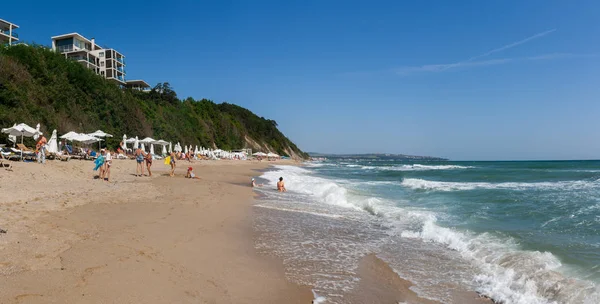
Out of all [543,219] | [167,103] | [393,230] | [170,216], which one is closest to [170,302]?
[170,216]

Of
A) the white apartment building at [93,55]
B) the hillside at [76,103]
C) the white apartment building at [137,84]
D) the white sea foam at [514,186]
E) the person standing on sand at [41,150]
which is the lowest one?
the white sea foam at [514,186]

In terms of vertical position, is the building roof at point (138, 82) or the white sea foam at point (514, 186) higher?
the building roof at point (138, 82)

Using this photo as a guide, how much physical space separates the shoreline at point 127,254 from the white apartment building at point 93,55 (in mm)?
55364

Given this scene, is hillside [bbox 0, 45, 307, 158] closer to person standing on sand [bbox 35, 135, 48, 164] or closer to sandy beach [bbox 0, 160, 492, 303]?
person standing on sand [bbox 35, 135, 48, 164]

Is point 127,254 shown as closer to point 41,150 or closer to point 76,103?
point 41,150

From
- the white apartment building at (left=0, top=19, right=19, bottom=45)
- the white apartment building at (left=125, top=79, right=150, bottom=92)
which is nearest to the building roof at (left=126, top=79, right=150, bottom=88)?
the white apartment building at (left=125, top=79, right=150, bottom=92)

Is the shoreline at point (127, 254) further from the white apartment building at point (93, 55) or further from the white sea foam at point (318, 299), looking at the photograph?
the white apartment building at point (93, 55)

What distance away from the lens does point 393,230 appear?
8891 millimetres

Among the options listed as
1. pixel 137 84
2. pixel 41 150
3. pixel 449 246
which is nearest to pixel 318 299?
pixel 449 246

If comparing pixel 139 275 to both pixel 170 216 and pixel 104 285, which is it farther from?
pixel 170 216

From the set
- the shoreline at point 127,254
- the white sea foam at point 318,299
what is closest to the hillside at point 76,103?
the shoreline at point 127,254

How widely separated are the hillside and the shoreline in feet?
63.0

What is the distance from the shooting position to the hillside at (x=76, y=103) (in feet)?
82.1

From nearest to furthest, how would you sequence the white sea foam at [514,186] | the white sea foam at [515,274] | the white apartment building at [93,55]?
the white sea foam at [515,274] < the white sea foam at [514,186] < the white apartment building at [93,55]
